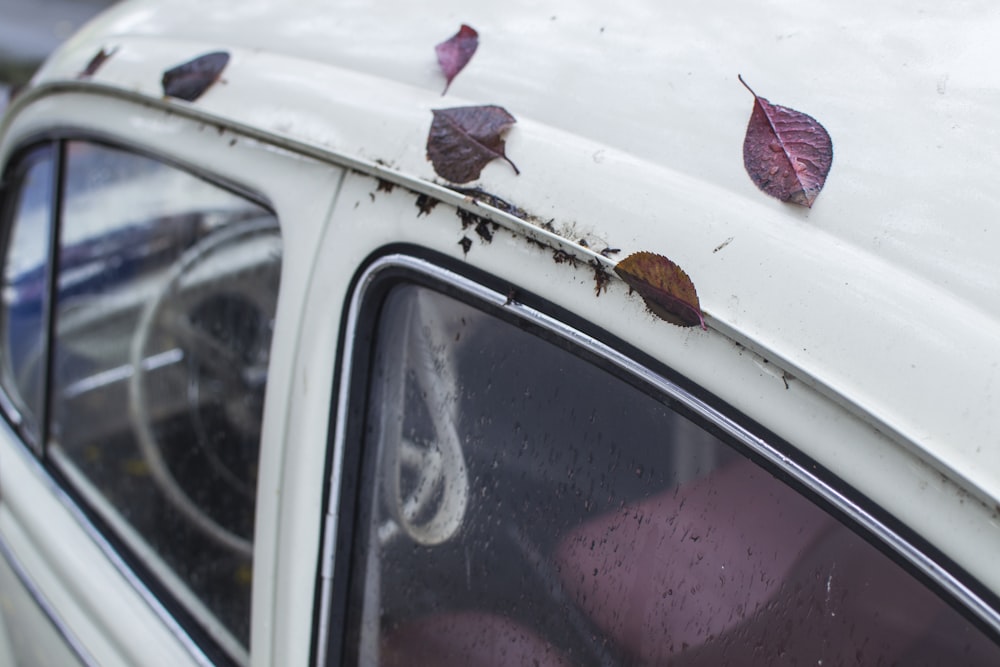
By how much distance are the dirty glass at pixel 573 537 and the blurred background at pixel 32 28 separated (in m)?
9.01

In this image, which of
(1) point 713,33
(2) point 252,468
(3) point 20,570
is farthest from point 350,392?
(3) point 20,570

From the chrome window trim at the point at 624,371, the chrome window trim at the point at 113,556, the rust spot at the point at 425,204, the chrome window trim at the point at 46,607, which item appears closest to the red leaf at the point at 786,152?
the chrome window trim at the point at 624,371

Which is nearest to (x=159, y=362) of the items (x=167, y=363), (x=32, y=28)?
(x=167, y=363)

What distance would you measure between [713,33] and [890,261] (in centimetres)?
42

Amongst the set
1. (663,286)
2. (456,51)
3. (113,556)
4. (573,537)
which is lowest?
(113,556)

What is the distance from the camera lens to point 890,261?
3.10 feet

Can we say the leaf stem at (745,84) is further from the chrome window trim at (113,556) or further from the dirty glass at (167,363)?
the chrome window trim at (113,556)

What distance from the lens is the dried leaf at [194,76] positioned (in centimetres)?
155

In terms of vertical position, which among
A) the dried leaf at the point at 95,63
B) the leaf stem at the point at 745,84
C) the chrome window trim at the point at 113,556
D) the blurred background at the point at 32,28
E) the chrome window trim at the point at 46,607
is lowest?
the blurred background at the point at 32,28

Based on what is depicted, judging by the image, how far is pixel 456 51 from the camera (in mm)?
1372

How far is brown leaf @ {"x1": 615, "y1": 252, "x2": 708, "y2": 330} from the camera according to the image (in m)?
1.00

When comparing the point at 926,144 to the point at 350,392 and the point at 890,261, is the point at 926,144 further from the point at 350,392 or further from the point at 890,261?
the point at 350,392

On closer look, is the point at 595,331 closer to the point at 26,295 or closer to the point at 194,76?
the point at 194,76

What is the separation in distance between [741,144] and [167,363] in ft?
5.02
